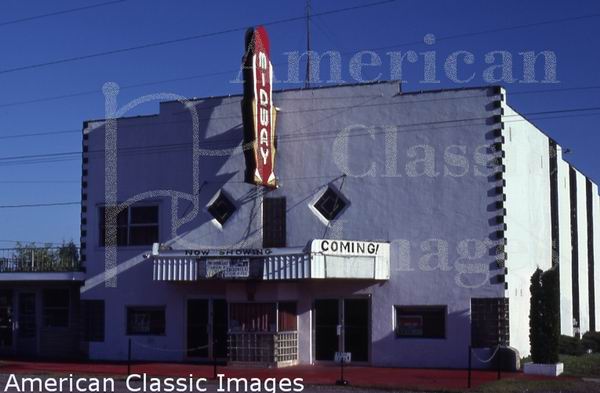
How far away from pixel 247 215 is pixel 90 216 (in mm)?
6058

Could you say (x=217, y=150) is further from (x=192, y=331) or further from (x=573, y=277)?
(x=573, y=277)

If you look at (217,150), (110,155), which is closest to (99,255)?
(110,155)

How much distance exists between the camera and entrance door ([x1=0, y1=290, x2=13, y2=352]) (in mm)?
35750

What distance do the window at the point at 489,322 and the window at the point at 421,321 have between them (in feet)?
3.06

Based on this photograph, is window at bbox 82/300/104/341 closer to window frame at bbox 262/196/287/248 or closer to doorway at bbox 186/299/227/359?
doorway at bbox 186/299/227/359

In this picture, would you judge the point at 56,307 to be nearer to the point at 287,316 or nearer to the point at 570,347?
the point at 287,316

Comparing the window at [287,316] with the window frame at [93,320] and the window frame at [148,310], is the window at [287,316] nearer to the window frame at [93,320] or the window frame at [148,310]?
the window frame at [148,310]

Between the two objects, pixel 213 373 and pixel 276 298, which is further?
pixel 276 298

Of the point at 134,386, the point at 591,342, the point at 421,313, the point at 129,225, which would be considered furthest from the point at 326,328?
the point at 591,342

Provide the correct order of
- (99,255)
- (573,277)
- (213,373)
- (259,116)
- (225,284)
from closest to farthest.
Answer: (213,373) < (259,116) < (225,284) < (99,255) < (573,277)

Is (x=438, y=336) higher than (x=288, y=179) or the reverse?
the reverse

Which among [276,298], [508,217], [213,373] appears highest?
[508,217]

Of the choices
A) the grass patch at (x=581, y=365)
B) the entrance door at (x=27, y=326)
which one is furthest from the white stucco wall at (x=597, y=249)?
the entrance door at (x=27, y=326)

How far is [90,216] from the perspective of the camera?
3294 centimetres
